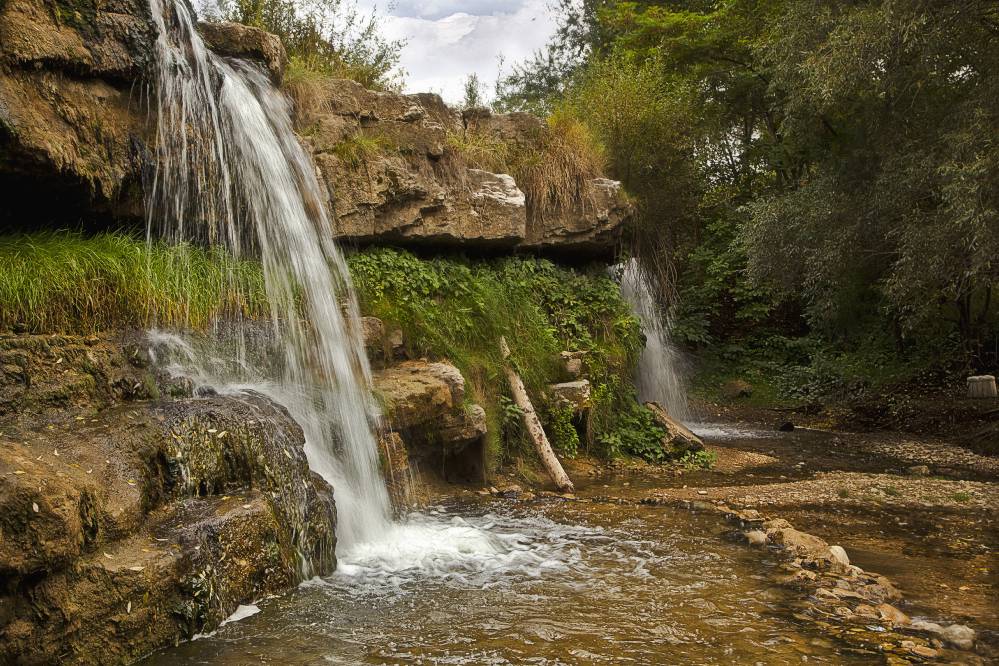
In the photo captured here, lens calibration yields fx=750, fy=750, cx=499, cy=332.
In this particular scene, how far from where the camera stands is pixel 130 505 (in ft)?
13.4

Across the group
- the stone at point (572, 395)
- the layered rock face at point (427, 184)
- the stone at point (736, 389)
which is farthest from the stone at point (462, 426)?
the stone at point (736, 389)

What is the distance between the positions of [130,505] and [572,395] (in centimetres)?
631

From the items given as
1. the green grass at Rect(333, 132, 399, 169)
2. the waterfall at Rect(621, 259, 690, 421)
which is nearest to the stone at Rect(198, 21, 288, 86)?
the green grass at Rect(333, 132, 399, 169)

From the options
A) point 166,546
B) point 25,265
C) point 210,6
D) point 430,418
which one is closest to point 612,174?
point 210,6

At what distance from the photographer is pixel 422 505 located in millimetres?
7406

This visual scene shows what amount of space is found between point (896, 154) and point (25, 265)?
11.6m

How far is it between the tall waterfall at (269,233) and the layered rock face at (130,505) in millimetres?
935

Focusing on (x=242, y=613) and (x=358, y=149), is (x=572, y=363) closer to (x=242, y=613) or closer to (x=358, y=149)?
(x=358, y=149)

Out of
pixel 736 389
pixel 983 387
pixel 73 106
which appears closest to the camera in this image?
pixel 73 106

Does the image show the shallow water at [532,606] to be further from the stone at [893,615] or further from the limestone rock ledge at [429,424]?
the limestone rock ledge at [429,424]

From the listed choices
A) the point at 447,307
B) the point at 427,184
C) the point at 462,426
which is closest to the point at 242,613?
the point at 462,426

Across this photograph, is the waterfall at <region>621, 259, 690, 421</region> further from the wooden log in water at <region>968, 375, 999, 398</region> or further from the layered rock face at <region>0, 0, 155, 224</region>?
the layered rock face at <region>0, 0, 155, 224</region>

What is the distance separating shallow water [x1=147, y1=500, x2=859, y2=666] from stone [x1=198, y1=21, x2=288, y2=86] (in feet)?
18.5

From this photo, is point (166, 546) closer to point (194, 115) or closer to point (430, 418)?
point (430, 418)
